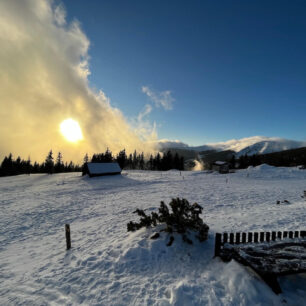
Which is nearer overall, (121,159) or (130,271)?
(130,271)

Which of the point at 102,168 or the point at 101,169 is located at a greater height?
the point at 102,168

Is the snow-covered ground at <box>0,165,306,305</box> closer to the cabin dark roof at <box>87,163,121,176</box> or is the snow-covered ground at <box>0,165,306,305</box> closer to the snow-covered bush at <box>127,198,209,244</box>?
the snow-covered bush at <box>127,198,209,244</box>

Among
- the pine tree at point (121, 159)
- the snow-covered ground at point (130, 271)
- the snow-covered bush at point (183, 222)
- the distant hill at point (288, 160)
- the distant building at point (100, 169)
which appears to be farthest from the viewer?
the pine tree at point (121, 159)

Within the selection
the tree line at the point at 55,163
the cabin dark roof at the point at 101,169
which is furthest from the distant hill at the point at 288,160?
the cabin dark roof at the point at 101,169

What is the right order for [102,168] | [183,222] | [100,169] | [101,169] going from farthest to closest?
[102,168] < [101,169] < [100,169] < [183,222]

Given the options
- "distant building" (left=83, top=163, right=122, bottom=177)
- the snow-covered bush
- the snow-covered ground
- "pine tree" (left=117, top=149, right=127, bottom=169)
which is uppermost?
"pine tree" (left=117, top=149, right=127, bottom=169)

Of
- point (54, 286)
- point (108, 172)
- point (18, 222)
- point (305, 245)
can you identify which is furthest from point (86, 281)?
point (108, 172)

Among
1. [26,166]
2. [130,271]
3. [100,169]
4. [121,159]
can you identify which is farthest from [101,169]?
[26,166]

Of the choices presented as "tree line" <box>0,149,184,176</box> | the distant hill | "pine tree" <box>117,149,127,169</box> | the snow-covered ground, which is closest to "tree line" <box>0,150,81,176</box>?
"tree line" <box>0,149,184,176</box>

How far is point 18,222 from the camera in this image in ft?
44.4

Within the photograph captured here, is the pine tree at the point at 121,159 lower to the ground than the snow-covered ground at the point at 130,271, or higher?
higher

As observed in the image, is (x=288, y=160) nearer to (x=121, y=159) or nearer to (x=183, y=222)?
(x=121, y=159)

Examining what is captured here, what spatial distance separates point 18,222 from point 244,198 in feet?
69.4

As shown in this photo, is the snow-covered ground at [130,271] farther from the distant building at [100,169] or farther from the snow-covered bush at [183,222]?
the distant building at [100,169]
